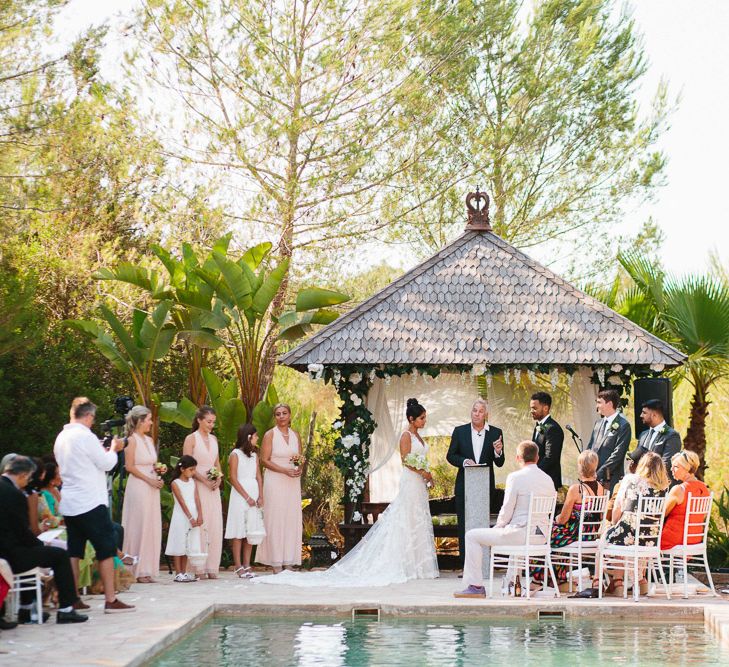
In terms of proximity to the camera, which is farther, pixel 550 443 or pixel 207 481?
pixel 207 481

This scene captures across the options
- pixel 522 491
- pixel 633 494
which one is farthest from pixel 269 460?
pixel 633 494

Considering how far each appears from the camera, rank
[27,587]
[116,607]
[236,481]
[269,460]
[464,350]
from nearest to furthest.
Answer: [27,587], [116,607], [236,481], [269,460], [464,350]

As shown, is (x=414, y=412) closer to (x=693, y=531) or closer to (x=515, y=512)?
(x=515, y=512)

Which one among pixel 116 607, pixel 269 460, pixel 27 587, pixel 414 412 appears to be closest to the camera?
pixel 27 587

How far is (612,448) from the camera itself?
11711mm

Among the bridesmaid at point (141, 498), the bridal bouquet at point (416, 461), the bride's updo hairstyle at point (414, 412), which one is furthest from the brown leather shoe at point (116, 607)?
the bride's updo hairstyle at point (414, 412)

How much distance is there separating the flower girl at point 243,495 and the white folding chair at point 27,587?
153 inches

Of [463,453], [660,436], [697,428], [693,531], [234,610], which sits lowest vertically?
[234,610]

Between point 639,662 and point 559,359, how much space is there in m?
5.89

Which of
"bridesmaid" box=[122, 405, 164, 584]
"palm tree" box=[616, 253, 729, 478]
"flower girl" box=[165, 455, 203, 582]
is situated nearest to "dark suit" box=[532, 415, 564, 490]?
"palm tree" box=[616, 253, 729, 478]

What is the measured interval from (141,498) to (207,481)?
89cm

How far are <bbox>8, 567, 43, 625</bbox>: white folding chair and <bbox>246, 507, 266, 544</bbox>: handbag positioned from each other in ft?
12.9

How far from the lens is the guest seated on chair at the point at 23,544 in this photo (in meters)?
8.19

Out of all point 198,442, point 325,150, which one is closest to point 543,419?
point 198,442
